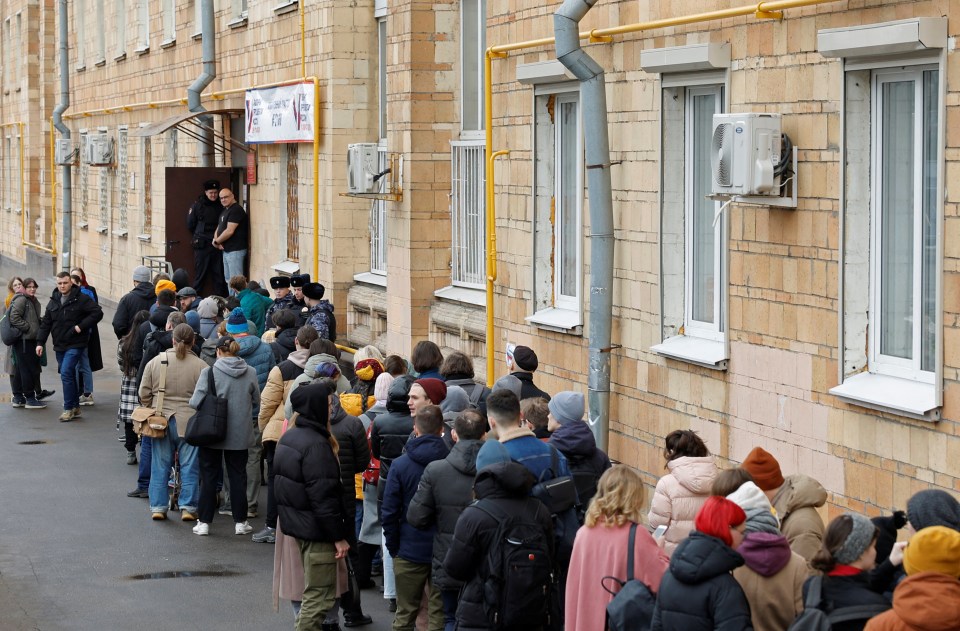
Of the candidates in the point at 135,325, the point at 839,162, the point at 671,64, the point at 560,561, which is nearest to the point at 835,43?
the point at 839,162

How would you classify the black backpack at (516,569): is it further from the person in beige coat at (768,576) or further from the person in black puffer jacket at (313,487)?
the person in black puffer jacket at (313,487)

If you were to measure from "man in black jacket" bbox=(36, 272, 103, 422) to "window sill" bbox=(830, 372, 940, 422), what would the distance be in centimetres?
1056

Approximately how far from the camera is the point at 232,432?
1117cm

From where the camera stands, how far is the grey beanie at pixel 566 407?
7742 mm

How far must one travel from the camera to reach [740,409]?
30.0ft

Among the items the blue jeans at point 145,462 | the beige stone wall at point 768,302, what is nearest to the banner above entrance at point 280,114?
the blue jeans at point 145,462

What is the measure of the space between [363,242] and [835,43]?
34.1 ft

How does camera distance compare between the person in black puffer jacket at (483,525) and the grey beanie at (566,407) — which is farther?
the grey beanie at (566,407)

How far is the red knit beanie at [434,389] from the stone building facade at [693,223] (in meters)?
1.83

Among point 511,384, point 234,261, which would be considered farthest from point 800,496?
point 234,261

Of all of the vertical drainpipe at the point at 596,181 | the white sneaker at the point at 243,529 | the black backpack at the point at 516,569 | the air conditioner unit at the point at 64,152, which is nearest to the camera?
the black backpack at the point at 516,569

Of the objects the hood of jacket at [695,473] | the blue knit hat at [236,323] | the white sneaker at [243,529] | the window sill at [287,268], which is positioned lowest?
the white sneaker at [243,529]

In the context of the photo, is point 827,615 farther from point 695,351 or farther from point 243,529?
point 243,529

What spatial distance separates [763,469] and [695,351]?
2809 mm
